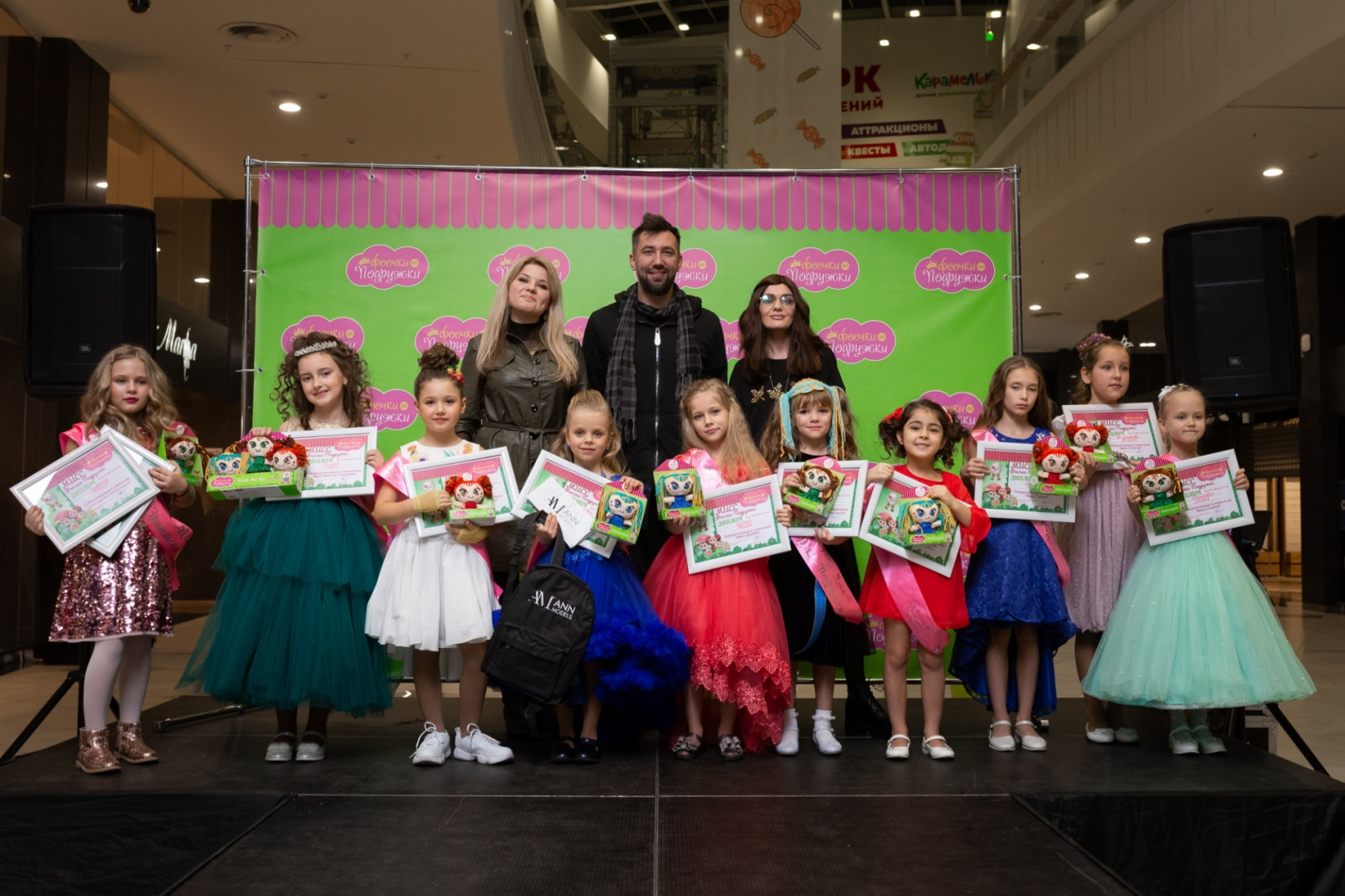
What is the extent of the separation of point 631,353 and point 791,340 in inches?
23.6

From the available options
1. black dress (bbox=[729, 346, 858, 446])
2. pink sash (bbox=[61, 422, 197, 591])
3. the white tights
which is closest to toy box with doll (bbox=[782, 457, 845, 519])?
black dress (bbox=[729, 346, 858, 446])

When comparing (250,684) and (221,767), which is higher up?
(250,684)

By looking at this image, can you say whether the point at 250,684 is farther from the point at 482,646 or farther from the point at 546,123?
the point at 546,123

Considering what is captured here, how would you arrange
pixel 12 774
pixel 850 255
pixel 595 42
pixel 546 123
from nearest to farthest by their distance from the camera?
pixel 12 774, pixel 850 255, pixel 546 123, pixel 595 42

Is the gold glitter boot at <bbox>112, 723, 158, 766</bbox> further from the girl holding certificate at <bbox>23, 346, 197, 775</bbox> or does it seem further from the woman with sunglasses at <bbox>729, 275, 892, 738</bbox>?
the woman with sunglasses at <bbox>729, 275, 892, 738</bbox>

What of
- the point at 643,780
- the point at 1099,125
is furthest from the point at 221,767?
the point at 1099,125

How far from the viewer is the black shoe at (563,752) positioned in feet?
11.2

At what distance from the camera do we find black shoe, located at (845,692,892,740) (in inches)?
156

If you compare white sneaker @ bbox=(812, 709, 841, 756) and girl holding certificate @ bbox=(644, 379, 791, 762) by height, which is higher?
girl holding certificate @ bbox=(644, 379, 791, 762)

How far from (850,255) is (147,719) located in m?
3.52

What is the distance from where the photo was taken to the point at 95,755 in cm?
323

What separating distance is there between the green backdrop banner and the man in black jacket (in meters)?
0.79

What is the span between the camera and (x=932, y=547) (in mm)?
3559

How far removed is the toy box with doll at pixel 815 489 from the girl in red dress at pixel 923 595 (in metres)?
0.17
